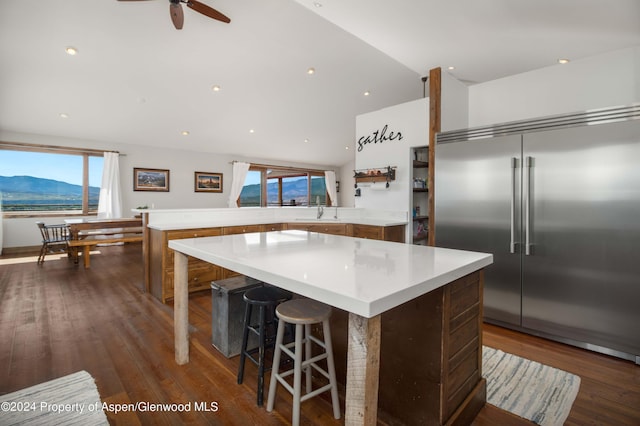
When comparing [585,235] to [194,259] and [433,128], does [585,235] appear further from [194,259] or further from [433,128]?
[194,259]

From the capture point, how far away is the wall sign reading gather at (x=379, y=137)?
440 cm

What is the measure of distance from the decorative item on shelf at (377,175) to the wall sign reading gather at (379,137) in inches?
17.0

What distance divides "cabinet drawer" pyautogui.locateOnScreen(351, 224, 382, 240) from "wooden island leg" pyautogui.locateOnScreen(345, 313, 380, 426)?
3.10 m

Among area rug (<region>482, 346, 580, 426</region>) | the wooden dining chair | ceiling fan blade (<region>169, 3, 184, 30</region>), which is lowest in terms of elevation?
area rug (<region>482, 346, 580, 426</region>)

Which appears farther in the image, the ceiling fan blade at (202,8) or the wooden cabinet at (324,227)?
the wooden cabinet at (324,227)

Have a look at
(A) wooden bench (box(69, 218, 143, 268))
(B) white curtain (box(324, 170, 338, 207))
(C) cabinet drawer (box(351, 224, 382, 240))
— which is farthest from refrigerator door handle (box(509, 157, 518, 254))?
(B) white curtain (box(324, 170, 338, 207))

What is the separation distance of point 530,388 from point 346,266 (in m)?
1.55

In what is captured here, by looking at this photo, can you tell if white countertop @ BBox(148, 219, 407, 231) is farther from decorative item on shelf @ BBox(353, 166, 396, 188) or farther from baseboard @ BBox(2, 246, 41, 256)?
baseboard @ BBox(2, 246, 41, 256)

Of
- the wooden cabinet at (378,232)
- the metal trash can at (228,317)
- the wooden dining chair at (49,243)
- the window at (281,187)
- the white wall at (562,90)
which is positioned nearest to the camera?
the metal trash can at (228,317)

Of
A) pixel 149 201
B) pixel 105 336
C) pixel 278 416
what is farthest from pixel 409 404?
pixel 149 201

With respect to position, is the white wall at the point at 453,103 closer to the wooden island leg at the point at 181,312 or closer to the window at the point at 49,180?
the wooden island leg at the point at 181,312

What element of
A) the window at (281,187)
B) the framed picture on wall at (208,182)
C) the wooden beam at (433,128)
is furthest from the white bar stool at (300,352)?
the window at (281,187)

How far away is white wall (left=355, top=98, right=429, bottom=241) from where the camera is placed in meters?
4.15

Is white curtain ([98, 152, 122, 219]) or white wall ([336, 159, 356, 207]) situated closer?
white curtain ([98, 152, 122, 219])
